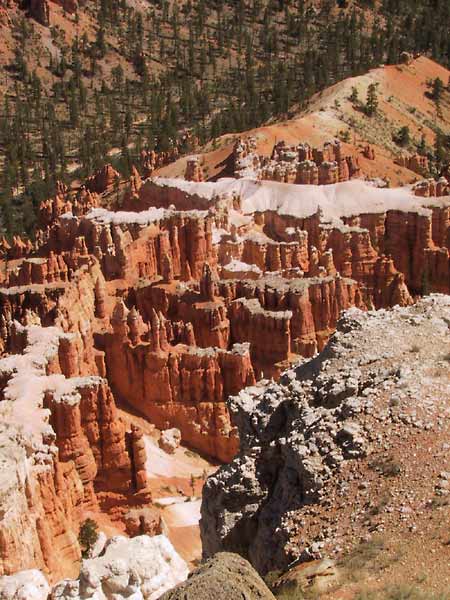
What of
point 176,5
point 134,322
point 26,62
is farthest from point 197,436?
point 176,5

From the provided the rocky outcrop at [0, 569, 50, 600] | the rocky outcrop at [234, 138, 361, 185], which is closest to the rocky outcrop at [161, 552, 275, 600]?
the rocky outcrop at [0, 569, 50, 600]

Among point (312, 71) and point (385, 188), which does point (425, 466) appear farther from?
point (312, 71)

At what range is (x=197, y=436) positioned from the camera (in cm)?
3212

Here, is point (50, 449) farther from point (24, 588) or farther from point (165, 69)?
point (165, 69)

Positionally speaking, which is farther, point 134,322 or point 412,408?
point 134,322

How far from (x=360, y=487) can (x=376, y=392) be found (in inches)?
79.2

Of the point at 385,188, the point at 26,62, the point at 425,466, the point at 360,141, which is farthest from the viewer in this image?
the point at 26,62

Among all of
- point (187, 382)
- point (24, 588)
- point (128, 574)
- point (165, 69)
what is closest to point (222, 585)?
point (128, 574)

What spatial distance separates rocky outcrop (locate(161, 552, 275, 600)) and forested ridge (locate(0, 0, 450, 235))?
61497 mm

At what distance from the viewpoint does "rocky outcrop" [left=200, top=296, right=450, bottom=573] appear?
13.3 m

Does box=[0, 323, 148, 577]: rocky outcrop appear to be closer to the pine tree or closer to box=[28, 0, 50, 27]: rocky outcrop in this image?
the pine tree

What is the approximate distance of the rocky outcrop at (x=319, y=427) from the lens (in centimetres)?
1334

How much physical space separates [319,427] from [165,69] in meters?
112

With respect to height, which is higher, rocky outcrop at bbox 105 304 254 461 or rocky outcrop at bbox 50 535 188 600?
rocky outcrop at bbox 50 535 188 600
